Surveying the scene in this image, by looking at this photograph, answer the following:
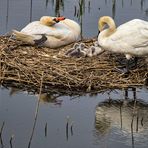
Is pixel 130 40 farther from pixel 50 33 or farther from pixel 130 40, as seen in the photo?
pixel 50 33

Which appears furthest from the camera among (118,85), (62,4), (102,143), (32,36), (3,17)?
(62,4)

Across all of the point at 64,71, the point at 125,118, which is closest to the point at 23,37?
the point at 64,71

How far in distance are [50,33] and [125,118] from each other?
3.19m

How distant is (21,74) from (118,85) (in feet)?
4.42

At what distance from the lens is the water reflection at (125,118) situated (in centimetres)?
755

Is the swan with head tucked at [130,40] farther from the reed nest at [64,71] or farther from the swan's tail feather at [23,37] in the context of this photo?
the swan's tail feather at [23,37]

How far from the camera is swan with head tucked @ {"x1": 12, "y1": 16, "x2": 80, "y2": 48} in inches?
420

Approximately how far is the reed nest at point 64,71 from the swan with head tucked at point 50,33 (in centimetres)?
23

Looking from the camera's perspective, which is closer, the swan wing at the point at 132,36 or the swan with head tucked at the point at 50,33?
the swan wing at the point at 132,36

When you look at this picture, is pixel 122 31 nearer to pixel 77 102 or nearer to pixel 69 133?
pixel 77 102

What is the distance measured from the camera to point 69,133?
24.6 ft

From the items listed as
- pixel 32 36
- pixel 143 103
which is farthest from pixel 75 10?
pixel 143 103

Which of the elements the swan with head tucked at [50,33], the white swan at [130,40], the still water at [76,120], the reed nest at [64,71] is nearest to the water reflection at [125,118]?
the still water at [76,120]

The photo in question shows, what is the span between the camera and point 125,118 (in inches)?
316
